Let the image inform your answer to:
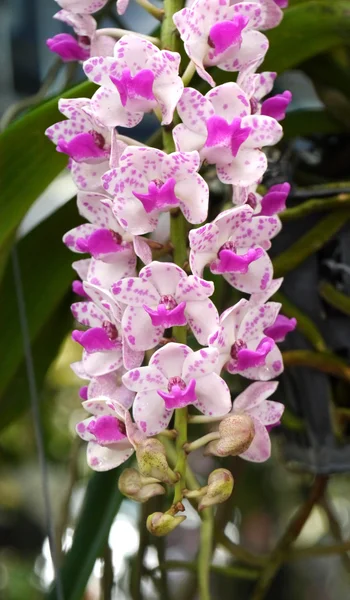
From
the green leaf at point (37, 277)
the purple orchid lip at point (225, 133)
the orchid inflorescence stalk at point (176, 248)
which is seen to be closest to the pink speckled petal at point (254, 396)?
the orchid inflorescence stalk at point (176, 248)

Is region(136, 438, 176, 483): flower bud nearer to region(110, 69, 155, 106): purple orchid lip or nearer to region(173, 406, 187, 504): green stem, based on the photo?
region(173, 406, 187, 504): green stem

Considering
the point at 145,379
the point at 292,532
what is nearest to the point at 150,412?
the point at 145,379

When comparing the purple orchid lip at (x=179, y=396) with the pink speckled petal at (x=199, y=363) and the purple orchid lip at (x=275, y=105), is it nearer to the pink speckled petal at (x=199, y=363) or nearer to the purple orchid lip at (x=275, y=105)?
the pink speckled petal at (x=199, y=363)

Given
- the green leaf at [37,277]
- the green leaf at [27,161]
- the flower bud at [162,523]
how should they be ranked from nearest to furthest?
1. the flower bud at [162,523]
2. the green leaf at [27,161]
3. the green leaf at [37,277]

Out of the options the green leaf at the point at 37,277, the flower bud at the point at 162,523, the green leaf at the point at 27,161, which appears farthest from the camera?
the green leaf at the point at 37,277

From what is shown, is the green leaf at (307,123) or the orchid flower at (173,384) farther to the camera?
the green leaf at (307,123)

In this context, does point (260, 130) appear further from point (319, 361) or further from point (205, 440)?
point (319, 361)

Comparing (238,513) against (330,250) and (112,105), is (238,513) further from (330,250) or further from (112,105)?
(112,105)
